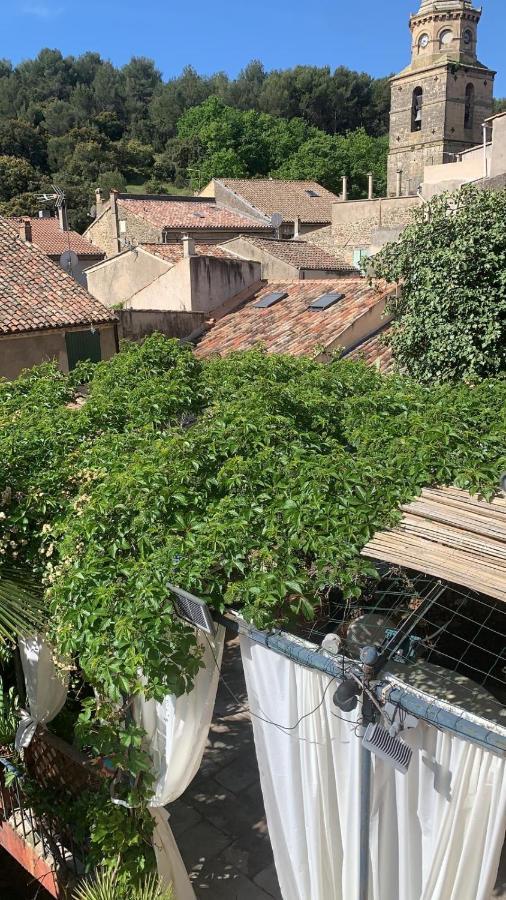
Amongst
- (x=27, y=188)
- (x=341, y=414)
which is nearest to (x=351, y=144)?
(x=27, y=188)

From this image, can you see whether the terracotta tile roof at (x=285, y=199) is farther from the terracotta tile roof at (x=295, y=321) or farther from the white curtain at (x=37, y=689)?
the white curtain at (x=37, y=689)

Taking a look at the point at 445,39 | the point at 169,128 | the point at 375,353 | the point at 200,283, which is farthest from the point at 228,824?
the point at 169,128

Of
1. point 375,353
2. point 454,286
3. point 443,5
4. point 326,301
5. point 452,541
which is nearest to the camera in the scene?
point 452,541

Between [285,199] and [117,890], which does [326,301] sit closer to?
[117,890]

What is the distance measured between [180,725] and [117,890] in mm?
1336

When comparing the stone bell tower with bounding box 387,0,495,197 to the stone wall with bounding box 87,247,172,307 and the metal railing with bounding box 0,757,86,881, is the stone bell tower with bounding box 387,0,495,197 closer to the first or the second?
the stone wall with bounding box 87,247,172,307

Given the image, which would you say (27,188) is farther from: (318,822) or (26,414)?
(318,822)

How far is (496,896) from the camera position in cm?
539

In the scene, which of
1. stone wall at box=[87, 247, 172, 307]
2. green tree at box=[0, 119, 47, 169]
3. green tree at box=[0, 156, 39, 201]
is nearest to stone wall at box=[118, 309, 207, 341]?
stone wall at box=[87, 247, 172, 307]

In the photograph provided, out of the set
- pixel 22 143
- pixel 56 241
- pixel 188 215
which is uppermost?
pixel 22 143

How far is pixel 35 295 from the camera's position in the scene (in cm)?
1526

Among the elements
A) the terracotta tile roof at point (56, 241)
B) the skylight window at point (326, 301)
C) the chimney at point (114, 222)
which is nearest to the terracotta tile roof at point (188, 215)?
the chimney at point (114, 222)

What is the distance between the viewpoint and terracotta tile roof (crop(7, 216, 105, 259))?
36.4 meters

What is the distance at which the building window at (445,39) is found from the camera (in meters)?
53.6
